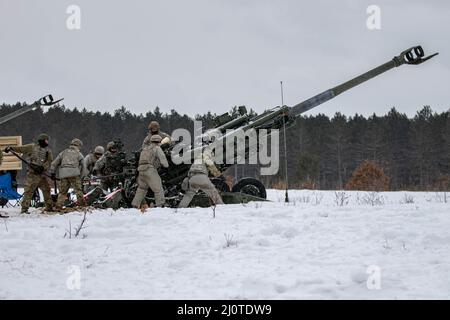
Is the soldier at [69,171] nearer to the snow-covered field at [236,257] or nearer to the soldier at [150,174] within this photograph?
the soldier at [150,174]

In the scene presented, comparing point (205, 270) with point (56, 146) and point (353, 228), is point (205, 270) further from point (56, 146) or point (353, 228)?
point (56, 146)

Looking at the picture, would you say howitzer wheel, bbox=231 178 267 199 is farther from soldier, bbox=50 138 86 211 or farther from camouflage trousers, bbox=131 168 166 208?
soldier, bbox=50 138 86 211

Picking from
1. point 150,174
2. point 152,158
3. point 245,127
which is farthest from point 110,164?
point 245,127

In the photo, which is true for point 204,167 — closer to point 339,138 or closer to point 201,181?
point 201,181

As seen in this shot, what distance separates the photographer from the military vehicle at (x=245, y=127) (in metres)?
12.2

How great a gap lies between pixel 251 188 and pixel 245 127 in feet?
5.52

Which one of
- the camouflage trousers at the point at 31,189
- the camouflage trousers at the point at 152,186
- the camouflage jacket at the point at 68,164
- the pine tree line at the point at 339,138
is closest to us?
the camouflage trousers at the point at 31,189

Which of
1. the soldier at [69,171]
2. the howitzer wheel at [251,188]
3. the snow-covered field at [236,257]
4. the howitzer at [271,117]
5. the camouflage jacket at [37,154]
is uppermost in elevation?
Result: the howitzer at [271,117]

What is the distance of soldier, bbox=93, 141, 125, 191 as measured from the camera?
42.5 feet

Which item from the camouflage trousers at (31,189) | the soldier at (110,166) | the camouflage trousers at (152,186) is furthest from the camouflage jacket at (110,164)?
the camouflage trousers at (31,189)

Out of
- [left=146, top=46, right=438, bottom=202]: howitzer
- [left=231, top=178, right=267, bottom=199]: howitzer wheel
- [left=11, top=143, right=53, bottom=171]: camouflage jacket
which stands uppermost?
[left=146, top=46, right=438, bottom=202]: howitzer

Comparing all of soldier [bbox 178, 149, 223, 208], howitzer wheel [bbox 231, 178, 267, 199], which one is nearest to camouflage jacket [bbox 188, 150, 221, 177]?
soldier [bbox 178, 149, 223, 208]

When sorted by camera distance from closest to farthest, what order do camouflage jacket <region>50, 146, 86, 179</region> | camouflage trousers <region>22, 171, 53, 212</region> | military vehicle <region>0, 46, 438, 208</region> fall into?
camouflage trousers <region>22, 171, 53, 212</region> < camouflage jacket <region>50, 146, 86, 179</region> < military vehicle <region>0, 46, 438, 208</region>

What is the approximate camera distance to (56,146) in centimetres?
6231
